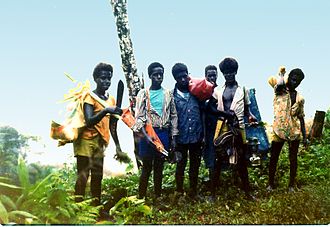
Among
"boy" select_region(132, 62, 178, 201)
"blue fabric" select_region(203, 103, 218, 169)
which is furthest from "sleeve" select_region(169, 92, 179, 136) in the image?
"blue fabric" select_region(203, 103, 218, 169)

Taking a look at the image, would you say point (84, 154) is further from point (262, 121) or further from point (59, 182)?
point (262, 121)

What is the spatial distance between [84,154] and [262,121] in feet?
6.03

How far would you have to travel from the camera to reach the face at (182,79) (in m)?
6.39

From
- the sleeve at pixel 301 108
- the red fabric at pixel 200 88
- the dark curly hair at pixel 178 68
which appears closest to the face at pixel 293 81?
the sleeve at pixel 301 108

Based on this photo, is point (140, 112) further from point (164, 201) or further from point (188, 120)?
point (164, 201)

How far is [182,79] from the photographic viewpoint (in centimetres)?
640

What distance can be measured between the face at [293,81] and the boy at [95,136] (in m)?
1.80

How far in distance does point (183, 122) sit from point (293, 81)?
1.25 metres

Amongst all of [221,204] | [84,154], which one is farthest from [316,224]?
[84,154]

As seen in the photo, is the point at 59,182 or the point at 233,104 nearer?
the point at 59,182

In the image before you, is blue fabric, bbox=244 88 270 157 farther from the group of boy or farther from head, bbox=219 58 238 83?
head, bbox=219 58 238 83

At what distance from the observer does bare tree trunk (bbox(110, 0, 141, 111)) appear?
21.6 ft

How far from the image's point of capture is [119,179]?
6.51 meters

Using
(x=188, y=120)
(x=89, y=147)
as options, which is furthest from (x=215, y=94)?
(x=89, y=147)
